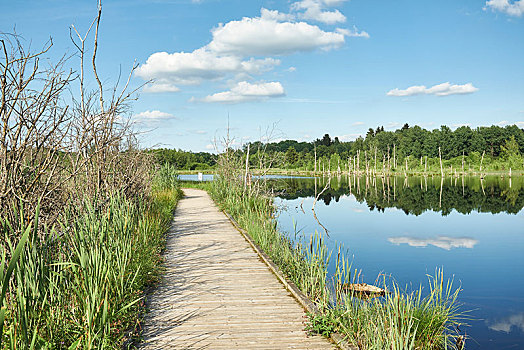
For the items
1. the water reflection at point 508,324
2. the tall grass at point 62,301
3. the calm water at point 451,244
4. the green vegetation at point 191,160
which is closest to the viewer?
the tall grass at point 62,301

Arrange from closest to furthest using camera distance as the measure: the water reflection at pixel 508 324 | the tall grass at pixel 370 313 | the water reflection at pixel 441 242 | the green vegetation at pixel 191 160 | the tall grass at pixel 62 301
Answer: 1. the tall grass at pixel 62 301
2. the tall grass at pixel 370 313
3. the water reflection at pixel 508 324
4. the water reflection at pixel 441 242
5. the green vegetation at pixel 191 160

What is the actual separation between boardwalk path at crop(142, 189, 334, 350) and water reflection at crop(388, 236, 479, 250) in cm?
768

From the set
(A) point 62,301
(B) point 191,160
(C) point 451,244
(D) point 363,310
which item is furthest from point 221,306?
(B) point 191,160

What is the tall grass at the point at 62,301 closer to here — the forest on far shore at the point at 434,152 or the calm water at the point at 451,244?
the calm water at the point at 451,244

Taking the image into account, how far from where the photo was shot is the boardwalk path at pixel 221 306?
332 centimetres

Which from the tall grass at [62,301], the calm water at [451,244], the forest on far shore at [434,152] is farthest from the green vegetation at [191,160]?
the tall grass at [62,301]

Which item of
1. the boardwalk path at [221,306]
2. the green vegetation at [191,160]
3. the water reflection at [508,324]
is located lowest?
the water reflection at [508,324]

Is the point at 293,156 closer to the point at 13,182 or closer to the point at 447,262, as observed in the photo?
the point at 447,262

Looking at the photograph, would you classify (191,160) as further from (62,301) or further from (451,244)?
(62,301)

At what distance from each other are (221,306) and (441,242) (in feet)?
35.7

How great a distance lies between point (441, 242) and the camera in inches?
511

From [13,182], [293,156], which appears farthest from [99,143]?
[293,156]

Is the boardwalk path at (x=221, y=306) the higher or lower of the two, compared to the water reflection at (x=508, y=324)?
higher

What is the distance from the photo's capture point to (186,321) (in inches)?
146
